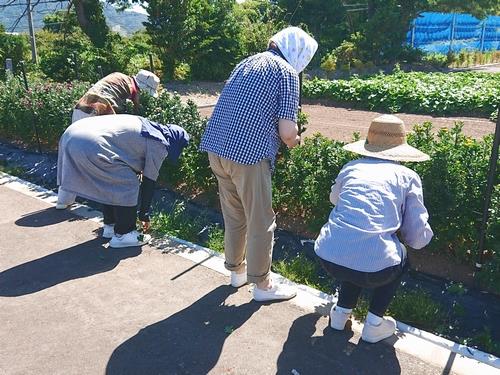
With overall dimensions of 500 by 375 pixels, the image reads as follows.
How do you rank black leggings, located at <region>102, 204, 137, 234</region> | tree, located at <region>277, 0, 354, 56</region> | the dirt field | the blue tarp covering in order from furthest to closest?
the blue tarp covering
tree, located at <region>277, 0, 354, 56</region>
the dirt field
black leggings, located at <region>102, 204, 137, 234</region>

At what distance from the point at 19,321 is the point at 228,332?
1.41 m

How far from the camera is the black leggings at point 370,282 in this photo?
2.72 meters

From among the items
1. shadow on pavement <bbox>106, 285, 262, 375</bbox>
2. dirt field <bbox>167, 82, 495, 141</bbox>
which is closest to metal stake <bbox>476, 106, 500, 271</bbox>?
shadow on pavement <bbox>106, 285, 262, 375</bbox>

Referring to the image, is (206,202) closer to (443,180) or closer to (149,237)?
(149,237)

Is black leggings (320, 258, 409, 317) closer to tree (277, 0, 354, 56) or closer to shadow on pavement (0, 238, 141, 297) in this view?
shadow on pavement (0, 238, 141, 297)

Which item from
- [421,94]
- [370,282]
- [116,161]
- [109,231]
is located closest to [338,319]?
[370,282]

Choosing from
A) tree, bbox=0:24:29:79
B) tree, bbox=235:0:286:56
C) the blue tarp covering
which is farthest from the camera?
the blue tarp covering

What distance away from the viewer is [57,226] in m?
5.04

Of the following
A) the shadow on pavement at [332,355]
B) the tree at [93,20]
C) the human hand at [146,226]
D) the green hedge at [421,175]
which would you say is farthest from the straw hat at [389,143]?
the tree at [93,20]

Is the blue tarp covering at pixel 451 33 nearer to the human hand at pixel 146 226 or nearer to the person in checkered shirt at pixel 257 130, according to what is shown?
the human hand at pixel 146 226

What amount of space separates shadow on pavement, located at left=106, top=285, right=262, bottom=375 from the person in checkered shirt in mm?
287

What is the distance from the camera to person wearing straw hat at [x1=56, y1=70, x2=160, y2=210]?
199 inches

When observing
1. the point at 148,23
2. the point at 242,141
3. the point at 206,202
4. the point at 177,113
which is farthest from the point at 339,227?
the point at 148,23

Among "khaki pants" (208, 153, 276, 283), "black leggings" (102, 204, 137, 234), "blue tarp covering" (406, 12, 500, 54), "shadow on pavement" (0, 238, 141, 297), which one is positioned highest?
"blue tarp covering" (406, 12, 500, 54)
